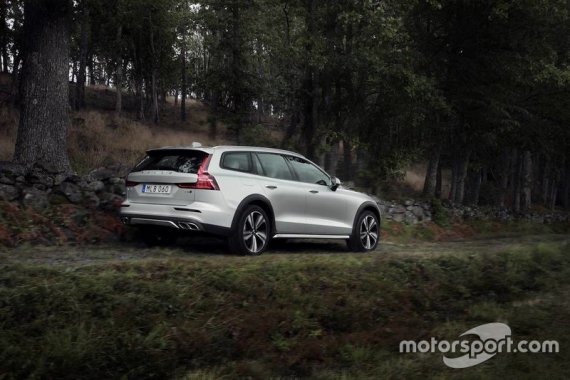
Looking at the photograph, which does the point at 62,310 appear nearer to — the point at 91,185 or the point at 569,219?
the point at 91,185

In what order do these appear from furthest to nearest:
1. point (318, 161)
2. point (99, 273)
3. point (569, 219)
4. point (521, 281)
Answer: point (569, 219) < point (318, 161) < point (521, 281) < point (99, 273)

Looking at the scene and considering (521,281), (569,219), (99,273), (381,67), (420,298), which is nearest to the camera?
(99,273)

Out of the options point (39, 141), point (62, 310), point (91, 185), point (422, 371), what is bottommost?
point (422, 371)

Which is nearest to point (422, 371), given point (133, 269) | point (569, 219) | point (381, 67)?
point (133, 269)

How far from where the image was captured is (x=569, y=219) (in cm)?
2802

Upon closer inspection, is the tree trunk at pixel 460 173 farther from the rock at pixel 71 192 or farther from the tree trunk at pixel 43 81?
the rock at pixel 71 192

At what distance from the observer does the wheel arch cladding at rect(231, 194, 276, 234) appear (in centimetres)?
817

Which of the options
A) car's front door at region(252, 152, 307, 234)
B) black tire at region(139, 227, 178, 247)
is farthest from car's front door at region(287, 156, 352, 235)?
black tire at region(139, 227, 178, 247)

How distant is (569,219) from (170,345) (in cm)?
2753

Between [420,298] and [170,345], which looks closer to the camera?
[170,345]

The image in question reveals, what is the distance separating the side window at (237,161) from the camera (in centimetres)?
849

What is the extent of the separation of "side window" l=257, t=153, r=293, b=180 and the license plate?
168 centimetres

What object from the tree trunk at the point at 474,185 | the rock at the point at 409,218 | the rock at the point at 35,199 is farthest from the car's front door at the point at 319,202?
the tree trunk at the point at 474,185

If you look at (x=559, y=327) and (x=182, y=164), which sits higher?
(x=182, y=164)
